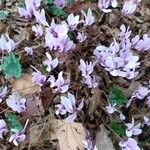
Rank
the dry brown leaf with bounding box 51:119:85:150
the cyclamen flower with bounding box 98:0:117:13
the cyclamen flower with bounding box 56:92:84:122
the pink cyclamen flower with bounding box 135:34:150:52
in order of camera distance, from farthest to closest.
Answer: the cyclamen flower with bounding box 98:0:117:13 → the pink cyclamen flower with bounding box 135:34:150:52 → the dry brown leaf with bounding box 51:119:85:150 → the cyclamen flower with bounding box 56:92:84:122

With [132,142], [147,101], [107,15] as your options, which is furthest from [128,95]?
[107,15]

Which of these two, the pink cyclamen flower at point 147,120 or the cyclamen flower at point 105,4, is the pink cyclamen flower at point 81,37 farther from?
the pink cyclamen flower at point 147,120

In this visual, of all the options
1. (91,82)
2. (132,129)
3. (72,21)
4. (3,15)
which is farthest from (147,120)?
(3,15)

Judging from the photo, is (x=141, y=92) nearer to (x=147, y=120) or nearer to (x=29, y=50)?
(x=147, y=120)

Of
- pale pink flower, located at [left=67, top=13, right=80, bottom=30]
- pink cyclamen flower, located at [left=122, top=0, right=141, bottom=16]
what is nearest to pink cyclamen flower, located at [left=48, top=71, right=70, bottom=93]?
pale pink flower, located at [left=67, top=13, right=80, bottom=30]

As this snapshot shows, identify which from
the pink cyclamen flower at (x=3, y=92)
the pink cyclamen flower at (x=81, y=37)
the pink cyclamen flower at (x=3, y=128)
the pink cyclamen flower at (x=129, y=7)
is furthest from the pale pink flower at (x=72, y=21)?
the pink cyclamen flower at (x=3, y=128)

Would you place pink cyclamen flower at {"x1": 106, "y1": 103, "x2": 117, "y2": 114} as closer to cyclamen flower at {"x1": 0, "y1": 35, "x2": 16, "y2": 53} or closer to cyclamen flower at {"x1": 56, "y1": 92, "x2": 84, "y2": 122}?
cyclamen flower at {"x1": 56, "y1": 92, "x2": 84, "y2": 122}
